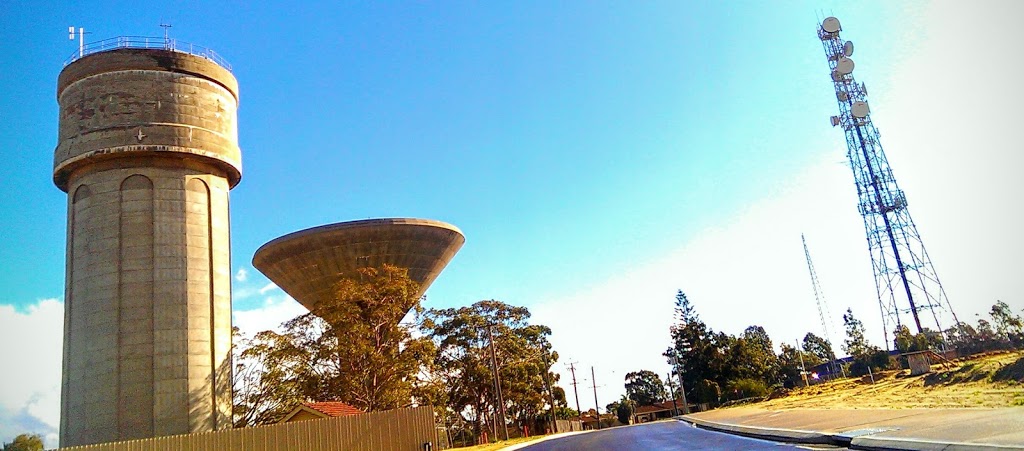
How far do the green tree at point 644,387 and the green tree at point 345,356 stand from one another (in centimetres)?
10140

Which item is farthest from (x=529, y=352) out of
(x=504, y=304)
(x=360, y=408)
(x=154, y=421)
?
(x=154, y=421)

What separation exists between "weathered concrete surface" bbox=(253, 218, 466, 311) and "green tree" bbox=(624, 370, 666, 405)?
317ft

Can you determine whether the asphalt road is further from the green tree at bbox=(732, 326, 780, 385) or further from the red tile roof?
the green tree at bbox=(732, 326, 780, 385)

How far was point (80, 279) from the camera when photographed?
98.7 feet

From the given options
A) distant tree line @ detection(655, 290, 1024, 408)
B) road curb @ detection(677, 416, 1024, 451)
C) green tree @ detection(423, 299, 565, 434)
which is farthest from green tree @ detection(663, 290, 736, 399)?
road curb @ detection(677, 416, 1024, 451)

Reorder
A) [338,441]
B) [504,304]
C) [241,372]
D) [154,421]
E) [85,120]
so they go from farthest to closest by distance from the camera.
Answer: [504,304]
[241,372]
[85,120]
[154,421]
[338,441]

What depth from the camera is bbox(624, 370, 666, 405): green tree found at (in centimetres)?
13200

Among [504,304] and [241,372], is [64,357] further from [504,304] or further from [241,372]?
[504,304]

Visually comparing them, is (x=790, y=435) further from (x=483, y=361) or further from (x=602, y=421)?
(x=602, y=421)

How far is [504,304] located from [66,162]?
1623 inches

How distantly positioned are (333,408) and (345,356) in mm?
4558

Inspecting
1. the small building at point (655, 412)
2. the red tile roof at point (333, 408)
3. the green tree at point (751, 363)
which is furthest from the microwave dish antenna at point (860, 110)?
the small building at point (655, 412)

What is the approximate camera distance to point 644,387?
134 meters

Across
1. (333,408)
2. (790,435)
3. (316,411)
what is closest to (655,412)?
(333,408)
